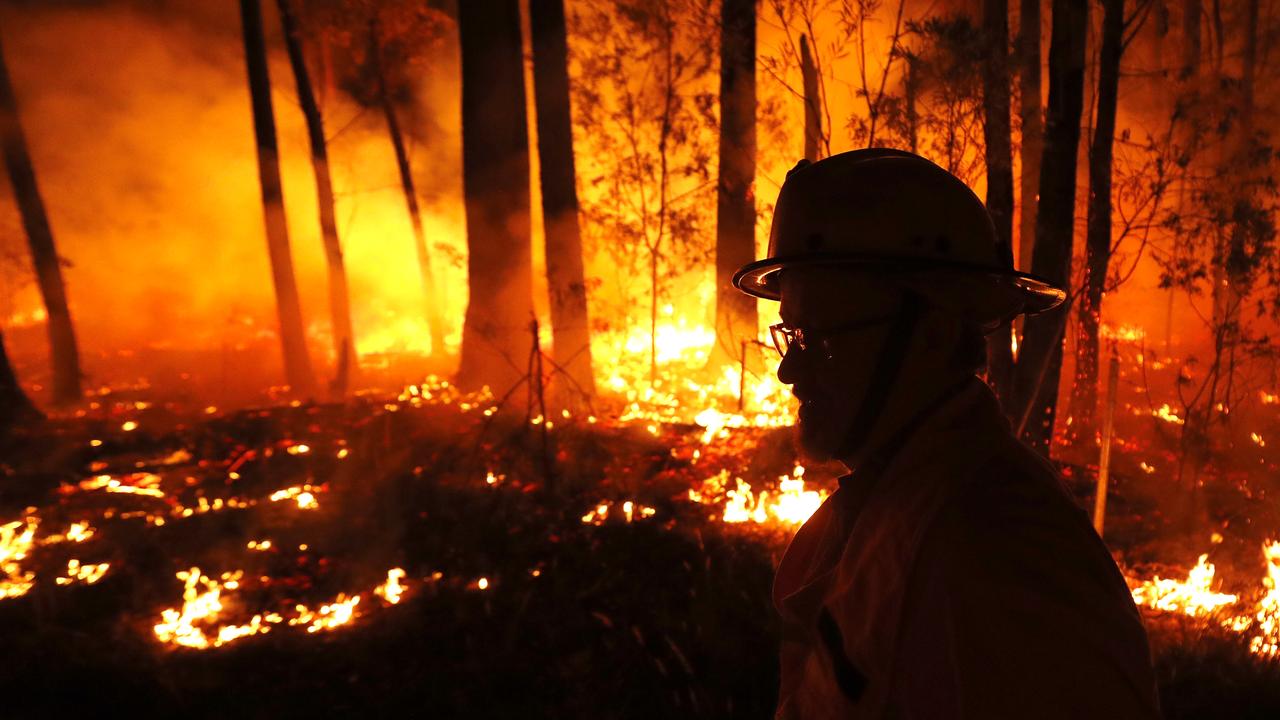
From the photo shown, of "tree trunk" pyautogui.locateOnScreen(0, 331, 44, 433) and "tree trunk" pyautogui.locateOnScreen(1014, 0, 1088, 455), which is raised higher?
"tree trunk" pyautogui.locateOnScreen(1014, 0, 1088, 455)

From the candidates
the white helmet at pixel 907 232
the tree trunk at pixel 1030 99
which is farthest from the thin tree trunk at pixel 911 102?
the white helmet at pixel 907 232

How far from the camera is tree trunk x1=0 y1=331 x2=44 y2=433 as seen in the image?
30.5 ft

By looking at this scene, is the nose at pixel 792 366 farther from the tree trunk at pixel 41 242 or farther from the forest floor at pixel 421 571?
the tree trunk at pixel 41 242

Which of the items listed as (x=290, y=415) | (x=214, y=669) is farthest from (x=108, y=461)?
(x=214, y=669)

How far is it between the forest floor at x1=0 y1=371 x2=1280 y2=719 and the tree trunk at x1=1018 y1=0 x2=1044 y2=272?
4068mm

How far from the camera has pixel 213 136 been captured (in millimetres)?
26438

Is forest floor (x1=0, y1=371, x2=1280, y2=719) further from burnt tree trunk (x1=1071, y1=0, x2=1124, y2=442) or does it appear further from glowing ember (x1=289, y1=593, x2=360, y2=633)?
burnt tree trunk (x1=1071, y1=0, x2=1124, y2=442)

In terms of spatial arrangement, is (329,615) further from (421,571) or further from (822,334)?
(822,334)

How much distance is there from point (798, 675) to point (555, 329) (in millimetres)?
10873

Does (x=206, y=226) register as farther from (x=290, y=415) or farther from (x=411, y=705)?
(x=411, y=705)

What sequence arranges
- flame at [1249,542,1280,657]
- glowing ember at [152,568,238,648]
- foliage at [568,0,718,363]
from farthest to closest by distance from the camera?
foliage at [568,0,718,363] < glowing ember at [152,568,238,648] < flame at [1249,542,1280,657]

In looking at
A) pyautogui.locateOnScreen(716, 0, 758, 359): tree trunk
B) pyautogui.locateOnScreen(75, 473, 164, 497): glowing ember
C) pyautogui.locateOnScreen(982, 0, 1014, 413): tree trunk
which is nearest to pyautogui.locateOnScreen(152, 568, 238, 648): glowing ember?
pyautogui.locateOnScreen(75, 473, 164, 497): glowing ember

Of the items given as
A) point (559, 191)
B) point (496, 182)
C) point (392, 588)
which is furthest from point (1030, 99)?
point (392, 588)

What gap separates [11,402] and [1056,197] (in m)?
13.1
